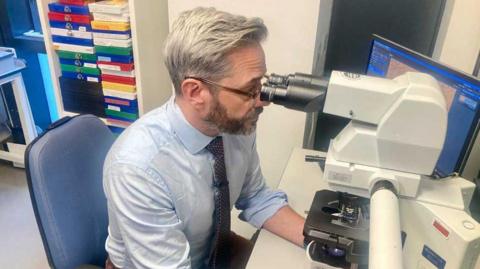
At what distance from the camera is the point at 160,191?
0.96 metres

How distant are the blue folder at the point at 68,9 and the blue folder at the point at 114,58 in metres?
0.19

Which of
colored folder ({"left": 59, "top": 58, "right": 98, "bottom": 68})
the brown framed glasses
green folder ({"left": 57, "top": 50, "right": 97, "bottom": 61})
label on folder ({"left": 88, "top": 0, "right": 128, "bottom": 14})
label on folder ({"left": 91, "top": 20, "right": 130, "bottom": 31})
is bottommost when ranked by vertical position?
colored folder ({"left": 59, "top": 58, "right": 98, "bottom": 68})

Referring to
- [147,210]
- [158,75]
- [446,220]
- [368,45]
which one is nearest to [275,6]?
[368,45]

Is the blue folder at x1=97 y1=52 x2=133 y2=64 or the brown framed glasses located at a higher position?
the brown framed glasses

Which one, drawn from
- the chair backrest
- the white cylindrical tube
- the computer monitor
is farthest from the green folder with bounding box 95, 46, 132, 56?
the white cylindrical tube

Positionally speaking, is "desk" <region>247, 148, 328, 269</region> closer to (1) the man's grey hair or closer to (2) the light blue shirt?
(2) the light blue shirt

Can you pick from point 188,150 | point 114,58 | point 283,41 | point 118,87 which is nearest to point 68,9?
point 114,58

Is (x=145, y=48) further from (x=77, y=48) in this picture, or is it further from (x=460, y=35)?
(x=460, y=35)

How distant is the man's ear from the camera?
0.97m

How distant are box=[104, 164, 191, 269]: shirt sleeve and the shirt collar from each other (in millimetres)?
133

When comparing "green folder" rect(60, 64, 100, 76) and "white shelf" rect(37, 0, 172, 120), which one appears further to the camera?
"green folder" rect(60, 64, 100, 76)

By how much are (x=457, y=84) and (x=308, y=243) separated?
60cm

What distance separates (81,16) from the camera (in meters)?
1.66

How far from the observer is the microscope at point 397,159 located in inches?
25.9
